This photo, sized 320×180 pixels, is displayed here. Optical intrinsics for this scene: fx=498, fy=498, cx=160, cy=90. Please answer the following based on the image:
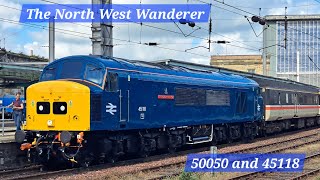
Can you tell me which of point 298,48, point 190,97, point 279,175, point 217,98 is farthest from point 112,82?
point 298,48

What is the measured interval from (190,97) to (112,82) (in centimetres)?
553

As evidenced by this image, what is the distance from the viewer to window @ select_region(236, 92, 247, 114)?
83.8 ft

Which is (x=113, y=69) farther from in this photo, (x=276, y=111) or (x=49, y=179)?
(x=276, y=111)

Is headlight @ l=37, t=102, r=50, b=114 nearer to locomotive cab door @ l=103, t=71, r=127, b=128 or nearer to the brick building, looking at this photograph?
locomotive cab door @ l=103, t=71, r=127, b=128

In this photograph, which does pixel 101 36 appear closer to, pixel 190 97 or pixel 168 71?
pixel 168 71

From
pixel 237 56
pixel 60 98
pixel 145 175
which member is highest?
pixel 237 56

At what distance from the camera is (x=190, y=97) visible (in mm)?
20875

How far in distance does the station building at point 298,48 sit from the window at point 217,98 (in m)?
55.0

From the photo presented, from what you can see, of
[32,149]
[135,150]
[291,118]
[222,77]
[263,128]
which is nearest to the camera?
[32,149]

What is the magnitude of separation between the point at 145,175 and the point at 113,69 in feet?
12.1

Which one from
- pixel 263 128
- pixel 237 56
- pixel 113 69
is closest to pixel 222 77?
pixel 263 128

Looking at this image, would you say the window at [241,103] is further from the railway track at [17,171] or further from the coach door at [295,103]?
the railway track at [17,171]

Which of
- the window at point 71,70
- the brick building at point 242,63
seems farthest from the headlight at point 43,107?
the brick building at point 242,63

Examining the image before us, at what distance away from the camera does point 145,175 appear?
14867 mm
